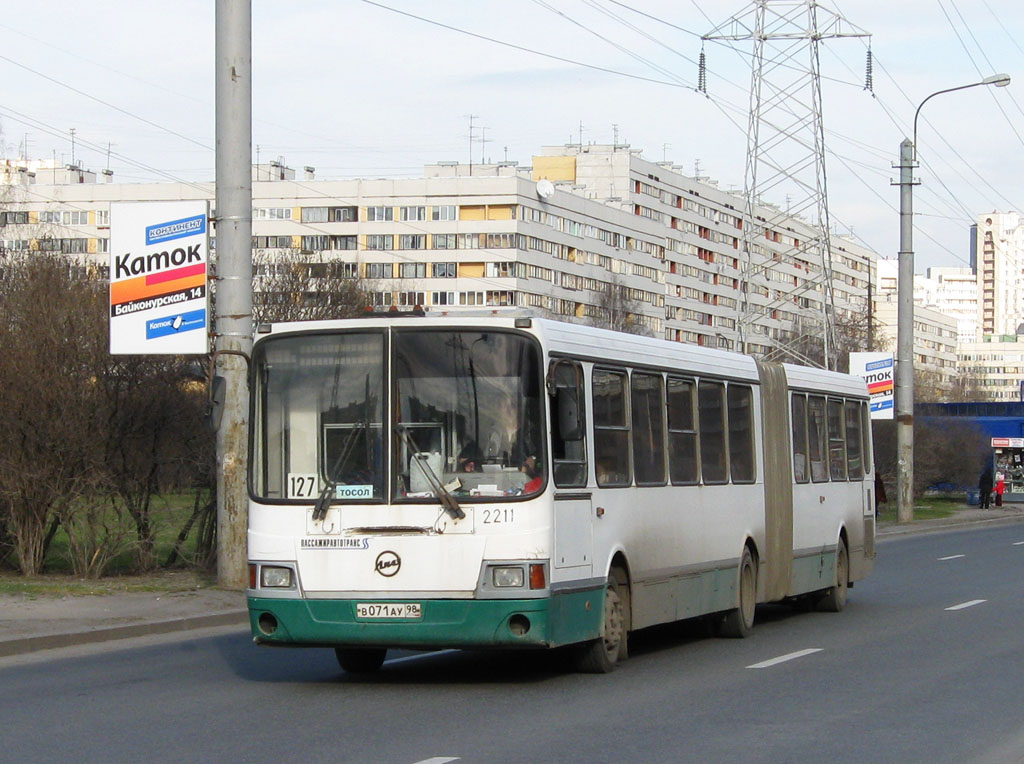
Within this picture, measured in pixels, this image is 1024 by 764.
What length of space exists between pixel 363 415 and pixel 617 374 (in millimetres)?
2335

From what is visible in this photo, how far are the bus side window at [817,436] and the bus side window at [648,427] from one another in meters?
4.90

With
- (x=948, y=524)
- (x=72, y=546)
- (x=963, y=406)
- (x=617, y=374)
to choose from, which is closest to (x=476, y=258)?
(x=963, y=406)

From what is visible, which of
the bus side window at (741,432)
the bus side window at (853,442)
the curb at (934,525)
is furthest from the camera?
the curb at (934,525)

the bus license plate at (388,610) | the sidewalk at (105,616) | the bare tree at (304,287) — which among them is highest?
the bare tree at (304,287)

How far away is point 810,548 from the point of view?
1802cm

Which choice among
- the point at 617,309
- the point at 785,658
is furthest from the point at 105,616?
the point at 617,309

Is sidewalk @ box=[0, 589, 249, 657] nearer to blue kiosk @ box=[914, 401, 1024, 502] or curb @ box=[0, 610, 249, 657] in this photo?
curb @ box=[0, 610, 249, 657]

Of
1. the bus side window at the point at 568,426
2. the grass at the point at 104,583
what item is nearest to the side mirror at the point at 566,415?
the bus side window at the point at 568,426

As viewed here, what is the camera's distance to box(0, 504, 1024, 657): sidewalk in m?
14.5

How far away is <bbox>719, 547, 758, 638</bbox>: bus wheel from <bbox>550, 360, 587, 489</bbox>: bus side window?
412 cm

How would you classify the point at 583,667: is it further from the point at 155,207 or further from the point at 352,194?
the point at 352,194

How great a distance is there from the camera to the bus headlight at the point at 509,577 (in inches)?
438

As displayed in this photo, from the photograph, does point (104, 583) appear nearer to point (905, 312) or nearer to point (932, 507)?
point (905, 312)

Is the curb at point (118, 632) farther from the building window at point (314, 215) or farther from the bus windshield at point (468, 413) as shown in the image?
the building window at point (314, 215)
